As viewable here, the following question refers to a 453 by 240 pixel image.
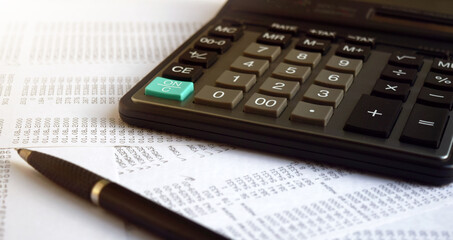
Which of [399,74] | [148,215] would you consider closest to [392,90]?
[399,74]

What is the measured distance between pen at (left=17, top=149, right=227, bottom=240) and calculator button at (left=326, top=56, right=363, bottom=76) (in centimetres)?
25

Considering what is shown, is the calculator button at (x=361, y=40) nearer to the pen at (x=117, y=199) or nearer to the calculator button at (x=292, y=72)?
the calculator button at (x=292, y=72)

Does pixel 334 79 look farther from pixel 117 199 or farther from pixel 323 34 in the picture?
pixel 117 199

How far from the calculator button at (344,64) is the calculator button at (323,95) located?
44 millimetres

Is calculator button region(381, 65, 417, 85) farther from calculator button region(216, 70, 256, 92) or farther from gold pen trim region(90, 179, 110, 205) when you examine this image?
gold pen trim region(90, 179, 110, 205)

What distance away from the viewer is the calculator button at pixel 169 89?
521 mm

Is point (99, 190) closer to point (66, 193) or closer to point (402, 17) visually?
point (66, 193)

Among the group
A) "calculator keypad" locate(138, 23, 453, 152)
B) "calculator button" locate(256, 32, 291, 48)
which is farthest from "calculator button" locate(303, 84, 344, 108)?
"calculator button" locate(256, 32, 291, 48)

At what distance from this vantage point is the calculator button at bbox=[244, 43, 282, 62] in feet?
1.95

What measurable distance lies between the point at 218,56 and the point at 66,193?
23cm

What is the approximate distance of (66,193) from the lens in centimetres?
45

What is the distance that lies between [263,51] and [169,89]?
0.12 metres

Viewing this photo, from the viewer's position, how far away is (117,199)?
41 cm

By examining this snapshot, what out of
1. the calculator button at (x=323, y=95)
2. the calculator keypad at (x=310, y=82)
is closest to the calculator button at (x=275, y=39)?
the calculator keypad at (x=310, y=82)
